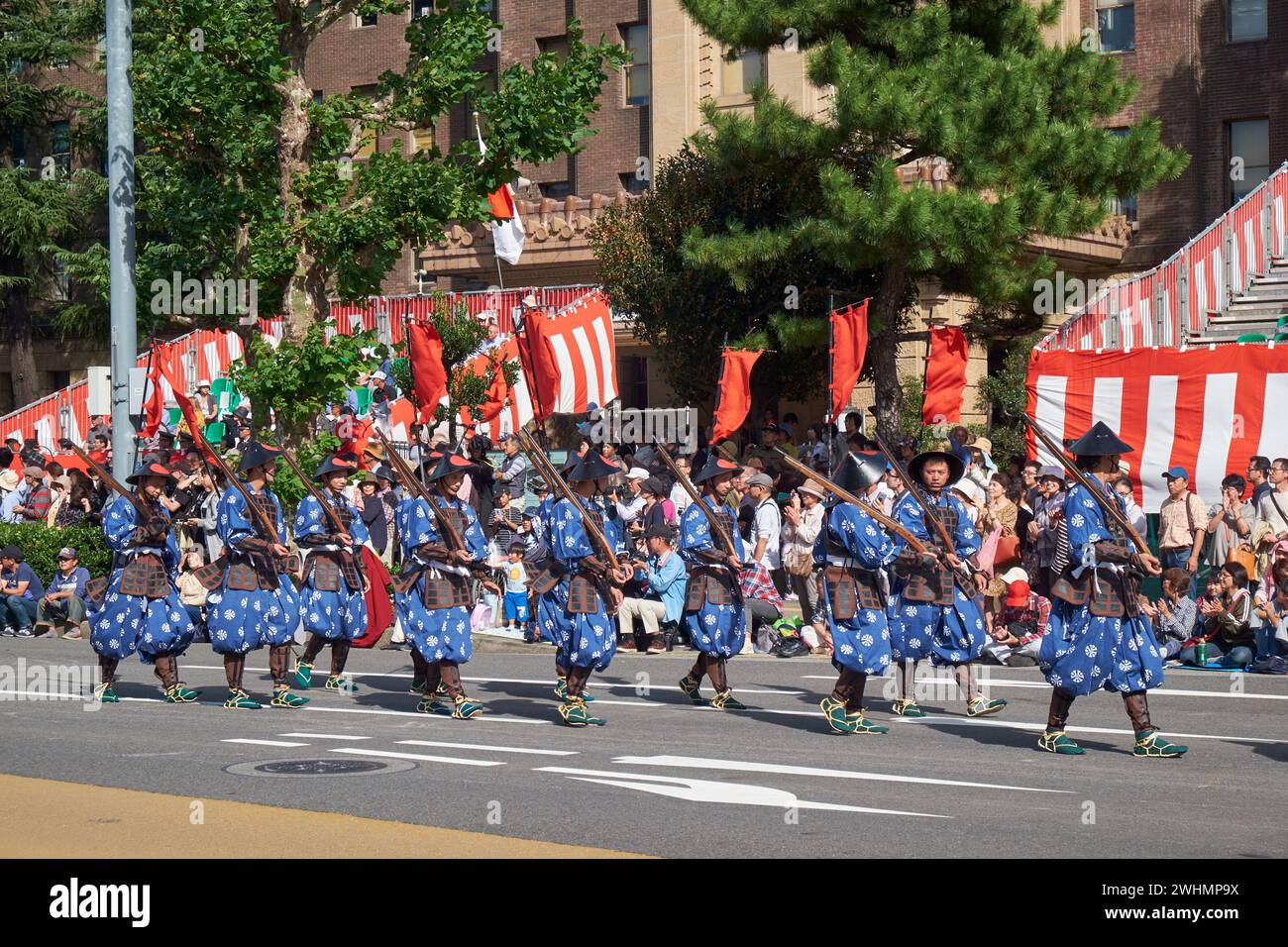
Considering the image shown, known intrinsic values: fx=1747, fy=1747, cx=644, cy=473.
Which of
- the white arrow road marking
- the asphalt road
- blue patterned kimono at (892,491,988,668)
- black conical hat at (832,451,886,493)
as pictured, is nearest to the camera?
the asphalt road

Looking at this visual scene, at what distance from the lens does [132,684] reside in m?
15.9

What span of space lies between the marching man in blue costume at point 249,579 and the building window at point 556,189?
86.1 ft

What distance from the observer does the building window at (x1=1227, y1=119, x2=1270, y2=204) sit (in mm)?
33500

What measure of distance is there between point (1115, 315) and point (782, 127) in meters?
5.20

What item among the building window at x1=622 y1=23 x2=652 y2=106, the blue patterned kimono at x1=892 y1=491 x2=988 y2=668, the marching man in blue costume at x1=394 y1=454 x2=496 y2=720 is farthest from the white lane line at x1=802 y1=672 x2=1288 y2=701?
the building window at x1=622 y1=23 x2=652 y2=106

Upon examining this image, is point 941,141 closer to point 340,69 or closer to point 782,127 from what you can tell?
point 782,127

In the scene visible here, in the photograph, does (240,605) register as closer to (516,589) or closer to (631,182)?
(516,589)

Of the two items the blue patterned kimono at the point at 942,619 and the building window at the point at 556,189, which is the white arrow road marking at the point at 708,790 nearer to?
the blue patterned kimono at the point at 942,619

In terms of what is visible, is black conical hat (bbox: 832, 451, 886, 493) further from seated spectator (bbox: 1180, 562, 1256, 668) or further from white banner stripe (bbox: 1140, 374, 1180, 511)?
white banner stripe (bbox: 1140, 374, 1180, 511)

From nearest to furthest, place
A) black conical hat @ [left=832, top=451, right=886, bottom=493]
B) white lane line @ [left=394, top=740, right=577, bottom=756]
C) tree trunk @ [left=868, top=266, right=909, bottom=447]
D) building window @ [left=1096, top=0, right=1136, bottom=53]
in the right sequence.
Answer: white lane line @ [left=394, top=740, right=577, bottom=756], black conical hat @ [left=832, top=451, right=886, bottom=493], tree trunk @ [left=868, top=266, right=909, bottom=447], building window @ [left=1096, top=0, right=1136, bottom=53]

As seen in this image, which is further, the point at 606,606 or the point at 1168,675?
the point at 1168,675

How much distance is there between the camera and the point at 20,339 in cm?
4488

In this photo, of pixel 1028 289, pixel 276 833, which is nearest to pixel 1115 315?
pixel 1028 289

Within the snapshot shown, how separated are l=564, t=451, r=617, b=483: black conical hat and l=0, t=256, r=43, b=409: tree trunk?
35157 mm
